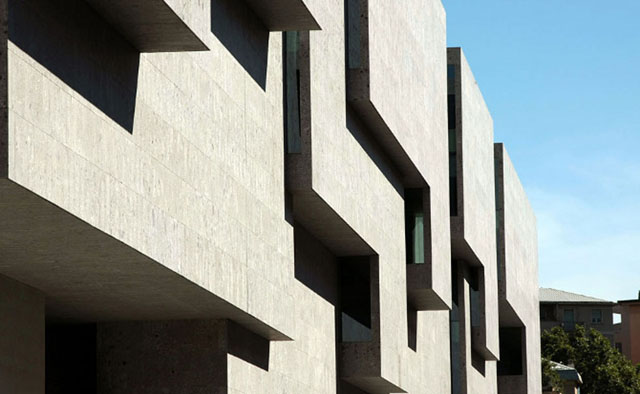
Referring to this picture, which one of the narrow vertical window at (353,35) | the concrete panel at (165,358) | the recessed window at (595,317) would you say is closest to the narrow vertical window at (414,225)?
the narrow vertical window at (353,35)

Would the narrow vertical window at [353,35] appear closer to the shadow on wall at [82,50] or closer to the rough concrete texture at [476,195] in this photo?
the shadow on wall at [82,50]

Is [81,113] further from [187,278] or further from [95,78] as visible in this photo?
[187,278]

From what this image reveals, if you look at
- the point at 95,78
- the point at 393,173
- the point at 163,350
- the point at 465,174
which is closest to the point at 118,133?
the point at 95,78

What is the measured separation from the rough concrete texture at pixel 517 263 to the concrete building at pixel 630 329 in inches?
3218

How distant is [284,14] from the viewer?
20.1 metres

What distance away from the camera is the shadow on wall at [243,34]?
18.2 m

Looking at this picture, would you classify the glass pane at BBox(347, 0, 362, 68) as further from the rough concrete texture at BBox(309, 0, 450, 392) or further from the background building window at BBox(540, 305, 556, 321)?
the background building window at BBox(540, 305, 556, 321)

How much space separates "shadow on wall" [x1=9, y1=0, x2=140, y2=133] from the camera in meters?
12.6

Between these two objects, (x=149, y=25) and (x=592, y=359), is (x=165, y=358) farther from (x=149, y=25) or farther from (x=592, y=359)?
(x=592, y=359)

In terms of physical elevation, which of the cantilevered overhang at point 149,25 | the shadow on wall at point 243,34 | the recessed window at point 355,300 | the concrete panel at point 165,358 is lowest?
the concrete panel at point 165,358

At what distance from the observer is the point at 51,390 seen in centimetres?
2070

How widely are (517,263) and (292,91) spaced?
105ft

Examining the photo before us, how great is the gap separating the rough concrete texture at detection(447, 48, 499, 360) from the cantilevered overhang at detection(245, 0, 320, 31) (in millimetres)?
18152

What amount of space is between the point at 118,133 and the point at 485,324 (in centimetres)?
2941
